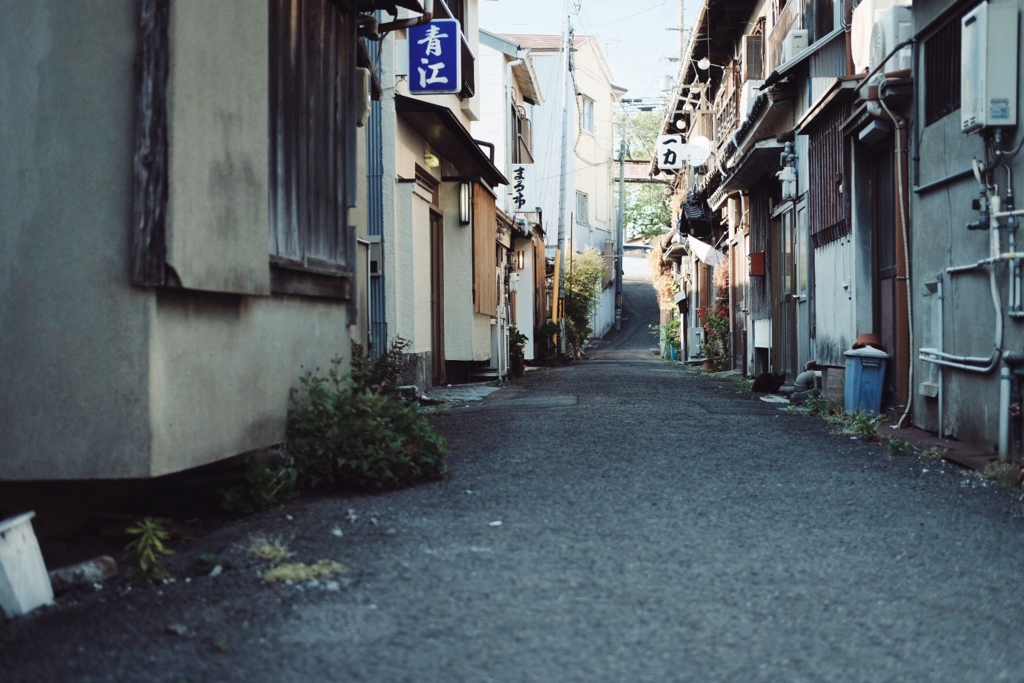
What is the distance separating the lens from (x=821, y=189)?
1186 cm

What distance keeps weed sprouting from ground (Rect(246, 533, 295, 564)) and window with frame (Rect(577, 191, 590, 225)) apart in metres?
39.2

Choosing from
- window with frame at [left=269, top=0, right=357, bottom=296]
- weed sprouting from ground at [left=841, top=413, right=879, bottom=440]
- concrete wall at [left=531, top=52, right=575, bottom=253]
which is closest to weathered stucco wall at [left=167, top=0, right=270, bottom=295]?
window with frame at [left=269, top=0, right=357, bottom=296]

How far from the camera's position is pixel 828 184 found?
11.5m

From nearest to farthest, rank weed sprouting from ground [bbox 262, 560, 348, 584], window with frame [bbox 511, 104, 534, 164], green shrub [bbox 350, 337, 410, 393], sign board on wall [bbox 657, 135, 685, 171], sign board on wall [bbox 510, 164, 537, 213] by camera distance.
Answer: weed sprouting from ground [bbox 262, 560, 348, 584] → green shrub [bbox 350, 337, 410, 393] → window with frame [bbox 511, 104, 534, 164] → sign board on wall [bbox 510, 164, 537, 213] → sign board on wall [bbox 657, 135, 685, 171]

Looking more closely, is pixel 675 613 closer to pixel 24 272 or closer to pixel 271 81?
pixel 24 272

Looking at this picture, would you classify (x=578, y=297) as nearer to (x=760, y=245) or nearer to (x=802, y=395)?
(x=760, y=245)

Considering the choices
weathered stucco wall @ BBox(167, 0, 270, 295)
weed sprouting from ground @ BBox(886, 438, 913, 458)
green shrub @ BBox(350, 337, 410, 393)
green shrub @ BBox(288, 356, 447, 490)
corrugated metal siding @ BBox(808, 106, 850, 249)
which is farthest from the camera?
corrugated metal siding @ BBox(808, 106, 850, 249)

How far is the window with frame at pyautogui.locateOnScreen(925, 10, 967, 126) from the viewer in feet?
24.8

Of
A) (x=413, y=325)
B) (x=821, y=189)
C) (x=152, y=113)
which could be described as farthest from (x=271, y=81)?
(x=821, y=189)

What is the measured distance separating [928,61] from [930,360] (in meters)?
2.43

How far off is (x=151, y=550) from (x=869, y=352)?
7.28 m

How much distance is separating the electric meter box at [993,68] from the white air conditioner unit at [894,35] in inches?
80.4

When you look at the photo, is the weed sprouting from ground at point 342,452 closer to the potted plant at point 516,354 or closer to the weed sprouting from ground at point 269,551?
the weed sprouting from ground at point 269,551

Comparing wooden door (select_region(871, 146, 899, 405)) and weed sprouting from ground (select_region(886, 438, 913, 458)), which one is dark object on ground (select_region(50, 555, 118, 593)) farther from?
wooden door (select_region(871, 146, 899, 405))
